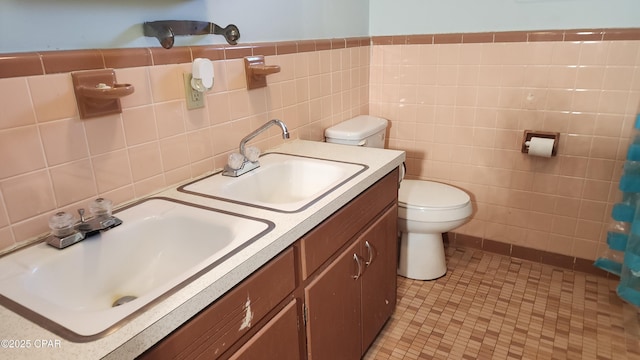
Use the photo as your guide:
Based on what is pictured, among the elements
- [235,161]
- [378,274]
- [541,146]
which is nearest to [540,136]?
[541,146]

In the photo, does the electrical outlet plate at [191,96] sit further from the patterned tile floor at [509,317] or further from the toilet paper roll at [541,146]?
the toilet paper roll at [541,146]

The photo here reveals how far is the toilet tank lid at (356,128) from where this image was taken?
1975mm

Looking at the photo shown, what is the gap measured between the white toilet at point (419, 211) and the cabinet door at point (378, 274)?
1.21 ft

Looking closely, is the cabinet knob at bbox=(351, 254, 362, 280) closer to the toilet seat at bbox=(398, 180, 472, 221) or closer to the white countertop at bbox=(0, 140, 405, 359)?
the white countertop at bbox=(0, 140, 405, 359)

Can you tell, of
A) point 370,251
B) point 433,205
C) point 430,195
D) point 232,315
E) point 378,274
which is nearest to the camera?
point 232,315

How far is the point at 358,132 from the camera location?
6.57ft

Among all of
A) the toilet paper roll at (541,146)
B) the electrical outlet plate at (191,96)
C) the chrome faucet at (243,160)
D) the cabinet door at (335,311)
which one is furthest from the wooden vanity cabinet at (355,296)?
the toilet paper roll at (541,146)

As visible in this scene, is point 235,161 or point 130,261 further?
point 235,161

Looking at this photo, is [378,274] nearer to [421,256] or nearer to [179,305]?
[421,256]

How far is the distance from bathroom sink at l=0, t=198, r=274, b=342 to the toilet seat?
46.3 inches

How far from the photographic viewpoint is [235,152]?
1.53 m

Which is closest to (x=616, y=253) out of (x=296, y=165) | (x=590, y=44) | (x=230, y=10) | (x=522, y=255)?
(x=522, y=255)

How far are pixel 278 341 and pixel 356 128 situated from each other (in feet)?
4.08

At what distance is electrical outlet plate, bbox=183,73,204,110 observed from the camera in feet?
4.26
